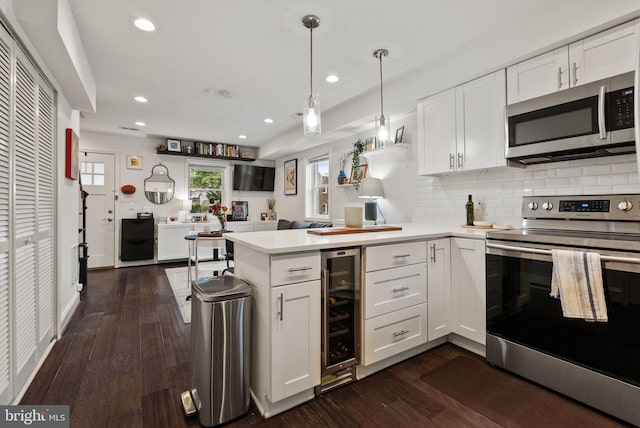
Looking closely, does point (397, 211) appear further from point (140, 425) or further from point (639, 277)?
point (140, 425)

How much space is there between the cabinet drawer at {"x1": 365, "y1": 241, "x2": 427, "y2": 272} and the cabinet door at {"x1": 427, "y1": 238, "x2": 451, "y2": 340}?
0.39 feet

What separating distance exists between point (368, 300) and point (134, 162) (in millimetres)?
5762

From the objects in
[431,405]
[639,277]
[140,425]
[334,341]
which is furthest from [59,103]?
[639,277]

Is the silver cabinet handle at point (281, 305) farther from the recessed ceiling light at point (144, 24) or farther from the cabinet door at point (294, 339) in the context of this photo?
the recessed ceiling light at point (144, 24)

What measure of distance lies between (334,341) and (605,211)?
2.02 m

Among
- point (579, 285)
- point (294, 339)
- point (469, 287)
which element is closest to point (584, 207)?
point (579, 285)

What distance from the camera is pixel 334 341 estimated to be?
Result: 6.63 ft

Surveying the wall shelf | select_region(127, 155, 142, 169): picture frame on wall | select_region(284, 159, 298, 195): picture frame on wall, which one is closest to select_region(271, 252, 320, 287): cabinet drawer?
select_region(284, 159, 298, 195): picture frame on wall

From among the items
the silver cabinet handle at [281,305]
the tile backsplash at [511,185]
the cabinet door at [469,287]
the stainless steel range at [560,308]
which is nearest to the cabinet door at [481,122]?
the tile backsplash at [511,185]

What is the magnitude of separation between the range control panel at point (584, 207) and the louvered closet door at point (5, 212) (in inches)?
139

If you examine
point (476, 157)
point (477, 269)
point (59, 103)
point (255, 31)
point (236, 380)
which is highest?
point (255, 31)

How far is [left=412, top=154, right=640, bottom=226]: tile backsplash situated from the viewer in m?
2.05

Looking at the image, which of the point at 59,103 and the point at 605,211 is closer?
the point at 605,211

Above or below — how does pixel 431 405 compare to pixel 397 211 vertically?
below
